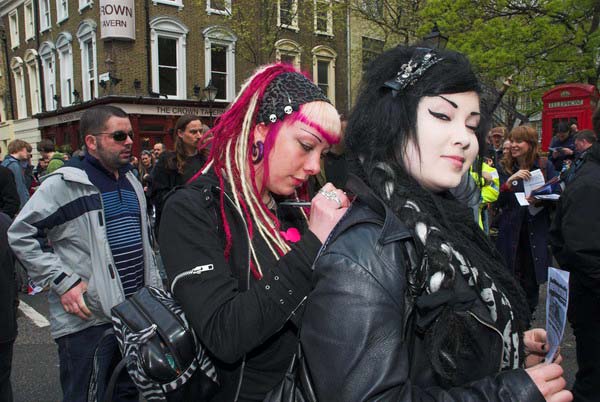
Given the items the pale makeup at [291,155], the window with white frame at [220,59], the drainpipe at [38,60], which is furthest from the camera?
the drainpipe at [38,60]

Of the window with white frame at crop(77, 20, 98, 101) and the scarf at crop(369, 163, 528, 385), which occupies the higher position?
the window with white frame at crop(77, 20, 98, 101)

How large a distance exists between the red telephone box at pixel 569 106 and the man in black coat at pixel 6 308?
11.6 meters

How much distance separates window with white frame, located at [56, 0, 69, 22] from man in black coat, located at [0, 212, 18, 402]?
1986 centimetres

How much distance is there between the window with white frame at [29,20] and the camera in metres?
22.6

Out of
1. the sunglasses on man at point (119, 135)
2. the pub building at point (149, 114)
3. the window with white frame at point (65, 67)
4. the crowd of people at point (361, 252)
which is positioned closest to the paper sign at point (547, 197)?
the crowd of people at point (361, 252)

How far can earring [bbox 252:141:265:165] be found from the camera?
1.71 meters

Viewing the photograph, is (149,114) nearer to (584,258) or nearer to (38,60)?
(38,60)

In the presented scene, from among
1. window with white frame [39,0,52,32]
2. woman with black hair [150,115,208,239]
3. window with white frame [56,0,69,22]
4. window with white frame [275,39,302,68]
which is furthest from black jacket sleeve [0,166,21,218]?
window with white frame [39,0,52,32]

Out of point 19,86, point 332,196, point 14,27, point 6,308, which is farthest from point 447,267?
point 14,27

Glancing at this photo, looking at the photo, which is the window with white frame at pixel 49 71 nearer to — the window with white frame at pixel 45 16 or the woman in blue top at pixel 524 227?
the window with white frame at pixel 45 16

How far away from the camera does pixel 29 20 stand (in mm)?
22953

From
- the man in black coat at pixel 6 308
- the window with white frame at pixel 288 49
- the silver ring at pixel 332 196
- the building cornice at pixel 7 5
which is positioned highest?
the building cornice at pixel 7 5

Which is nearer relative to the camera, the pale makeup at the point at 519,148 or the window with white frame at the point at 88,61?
the pale makeup at the point at 519,148

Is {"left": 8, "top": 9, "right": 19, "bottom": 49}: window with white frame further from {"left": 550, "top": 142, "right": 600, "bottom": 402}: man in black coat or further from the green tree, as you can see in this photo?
{"left": 550, "top": 142, "right": 600, "bottom": 402}: man in black coat
